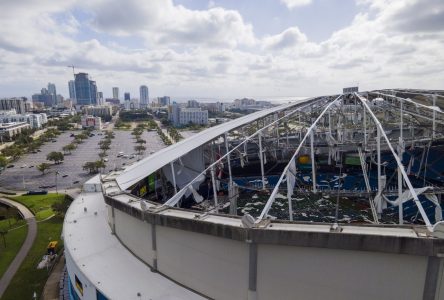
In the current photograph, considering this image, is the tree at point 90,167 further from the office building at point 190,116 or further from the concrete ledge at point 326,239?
the office building at point 190,116

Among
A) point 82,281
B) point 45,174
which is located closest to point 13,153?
point 45,174

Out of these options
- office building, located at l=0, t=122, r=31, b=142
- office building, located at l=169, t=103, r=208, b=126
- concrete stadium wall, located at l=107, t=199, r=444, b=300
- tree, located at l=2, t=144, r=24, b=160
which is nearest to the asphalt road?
concrete stadium wall, located at l=107, t=199, r=444, b=300

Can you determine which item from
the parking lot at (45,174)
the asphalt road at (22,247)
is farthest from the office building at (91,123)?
the asphalt road at (22,247)

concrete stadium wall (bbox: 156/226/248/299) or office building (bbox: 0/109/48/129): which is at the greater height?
concrete stadium wall (bbox: 156/226/248/299)

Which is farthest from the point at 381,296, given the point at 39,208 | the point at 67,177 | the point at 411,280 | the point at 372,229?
the point at 67,177

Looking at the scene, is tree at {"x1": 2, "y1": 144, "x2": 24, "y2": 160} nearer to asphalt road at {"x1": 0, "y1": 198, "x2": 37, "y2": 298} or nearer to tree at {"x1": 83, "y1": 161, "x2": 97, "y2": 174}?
tree at {"x1": 83, "y1": 161, "x2": 97, "y2": 174}

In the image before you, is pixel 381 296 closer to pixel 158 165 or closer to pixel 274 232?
pixel 274 232
